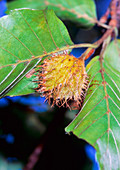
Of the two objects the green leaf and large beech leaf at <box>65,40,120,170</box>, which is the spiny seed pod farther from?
the green leaf

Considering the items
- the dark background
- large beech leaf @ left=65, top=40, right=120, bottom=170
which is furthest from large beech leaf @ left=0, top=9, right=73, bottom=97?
the dark background

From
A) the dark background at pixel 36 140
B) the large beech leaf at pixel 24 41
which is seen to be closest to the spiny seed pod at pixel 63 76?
the large beech leaf at pixel 24 41

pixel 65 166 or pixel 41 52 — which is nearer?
pixel 41 52

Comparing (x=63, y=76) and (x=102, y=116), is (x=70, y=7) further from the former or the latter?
(x=102, y=116)

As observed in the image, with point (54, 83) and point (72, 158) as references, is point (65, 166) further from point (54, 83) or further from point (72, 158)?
point (54, 83)

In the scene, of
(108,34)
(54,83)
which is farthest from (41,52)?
(108,34)

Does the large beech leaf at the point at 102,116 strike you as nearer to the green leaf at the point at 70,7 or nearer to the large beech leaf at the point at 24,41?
the large beech leaf at the point at 24,41

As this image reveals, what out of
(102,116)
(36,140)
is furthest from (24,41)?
(36,140)
